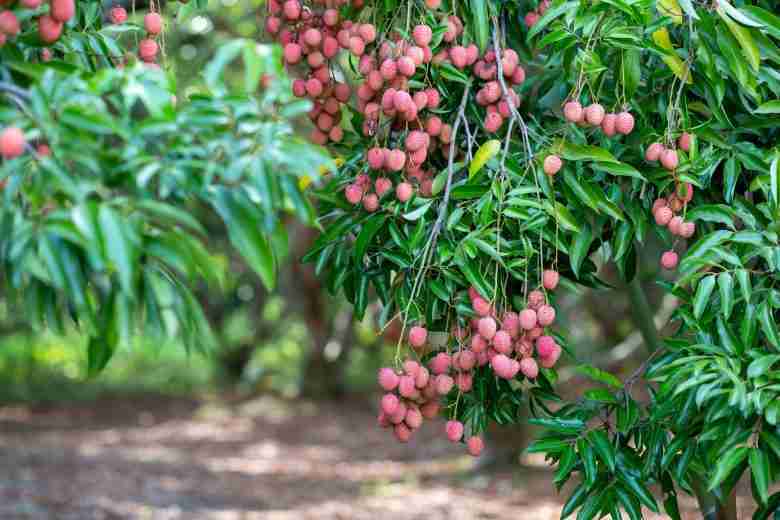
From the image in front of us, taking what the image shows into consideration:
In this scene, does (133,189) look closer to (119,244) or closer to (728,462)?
(119,244)

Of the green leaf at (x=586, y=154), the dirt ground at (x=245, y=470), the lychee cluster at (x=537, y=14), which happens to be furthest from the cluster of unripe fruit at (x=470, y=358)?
the dirt ground at (x=245, y=470)

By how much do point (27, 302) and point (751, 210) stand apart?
1355 mm

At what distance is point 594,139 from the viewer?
201 centimetres

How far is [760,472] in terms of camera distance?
148 cm

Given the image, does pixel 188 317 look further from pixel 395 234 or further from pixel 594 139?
pixel 594 139

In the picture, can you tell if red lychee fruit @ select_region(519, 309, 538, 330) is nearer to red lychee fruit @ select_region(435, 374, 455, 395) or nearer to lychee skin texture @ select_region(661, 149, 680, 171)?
red lychee fruit @ select_region(435, 374, 455, 395)

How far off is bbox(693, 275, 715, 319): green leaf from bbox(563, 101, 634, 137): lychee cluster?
1.08ft

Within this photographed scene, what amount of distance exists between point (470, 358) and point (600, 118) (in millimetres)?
526

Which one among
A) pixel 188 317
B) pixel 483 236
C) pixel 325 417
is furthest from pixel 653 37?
pixel 325 417

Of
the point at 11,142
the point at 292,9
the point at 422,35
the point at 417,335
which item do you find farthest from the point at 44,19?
the point at 417,335

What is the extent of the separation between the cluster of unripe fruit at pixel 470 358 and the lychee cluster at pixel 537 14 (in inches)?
23.9

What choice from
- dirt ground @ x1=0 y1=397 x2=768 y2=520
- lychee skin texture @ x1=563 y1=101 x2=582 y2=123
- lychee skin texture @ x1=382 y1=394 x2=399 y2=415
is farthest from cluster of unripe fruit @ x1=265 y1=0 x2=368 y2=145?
dirt ground @ x1=0 y1=397 x2=768 y2=520

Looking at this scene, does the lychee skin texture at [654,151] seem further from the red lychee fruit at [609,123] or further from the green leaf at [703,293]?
the green leaf at [703,293]

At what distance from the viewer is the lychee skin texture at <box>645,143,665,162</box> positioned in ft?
5.93
